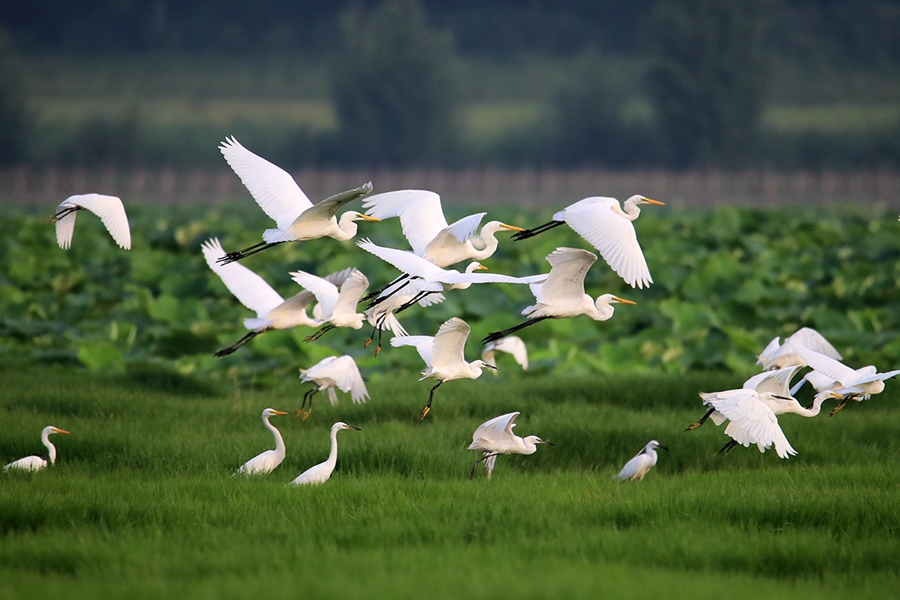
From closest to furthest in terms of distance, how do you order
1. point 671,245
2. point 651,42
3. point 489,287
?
point 489,287, point 671,245, point 651,42

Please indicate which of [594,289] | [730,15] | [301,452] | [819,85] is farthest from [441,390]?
[819,85]

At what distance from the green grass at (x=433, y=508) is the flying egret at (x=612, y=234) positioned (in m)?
1.34

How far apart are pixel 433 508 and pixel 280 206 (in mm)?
2006

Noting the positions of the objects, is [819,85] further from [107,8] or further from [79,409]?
[79,409]

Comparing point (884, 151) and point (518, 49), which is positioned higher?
point (518, 49)

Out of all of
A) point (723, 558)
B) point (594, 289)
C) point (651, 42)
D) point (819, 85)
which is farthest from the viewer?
point (819, 85)

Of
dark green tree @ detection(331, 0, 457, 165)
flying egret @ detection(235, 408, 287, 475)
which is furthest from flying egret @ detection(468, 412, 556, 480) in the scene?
dark green tree @ detection(331, 0, 457, 165)

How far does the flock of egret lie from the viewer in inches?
235

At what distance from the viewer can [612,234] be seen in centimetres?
594

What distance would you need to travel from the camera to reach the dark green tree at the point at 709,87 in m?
57.7

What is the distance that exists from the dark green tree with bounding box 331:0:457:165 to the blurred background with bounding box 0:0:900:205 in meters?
0.11

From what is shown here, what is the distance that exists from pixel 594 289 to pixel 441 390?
245 inches

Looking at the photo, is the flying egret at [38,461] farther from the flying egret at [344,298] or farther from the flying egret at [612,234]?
the flying egret at [612,234]

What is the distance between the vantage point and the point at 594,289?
15.6 m
